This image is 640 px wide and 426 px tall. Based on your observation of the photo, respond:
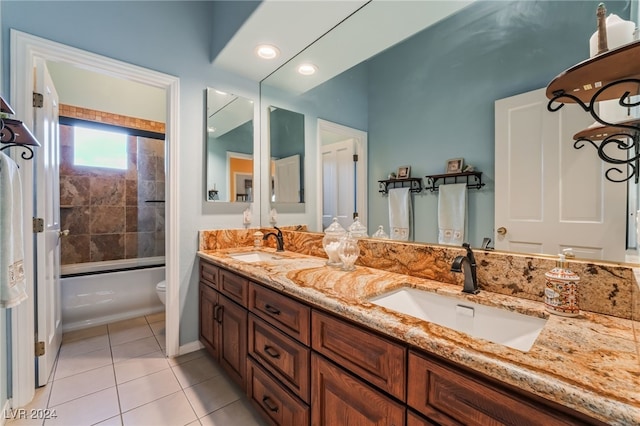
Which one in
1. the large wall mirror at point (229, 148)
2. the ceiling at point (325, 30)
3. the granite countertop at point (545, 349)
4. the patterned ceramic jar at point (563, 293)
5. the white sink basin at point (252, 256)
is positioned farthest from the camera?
the large wall mirror at point (229, 148)

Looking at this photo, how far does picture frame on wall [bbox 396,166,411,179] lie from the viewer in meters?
1.48

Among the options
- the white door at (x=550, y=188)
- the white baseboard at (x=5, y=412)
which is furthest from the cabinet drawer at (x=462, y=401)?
the white baseboard at (x=5, y=412)

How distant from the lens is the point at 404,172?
1.49 metres

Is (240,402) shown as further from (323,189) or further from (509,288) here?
(509,288)

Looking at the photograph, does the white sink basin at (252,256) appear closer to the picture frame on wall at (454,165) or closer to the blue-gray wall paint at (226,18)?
the picture frame on wall at (454,165)

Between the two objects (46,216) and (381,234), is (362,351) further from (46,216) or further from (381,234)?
(46,216)

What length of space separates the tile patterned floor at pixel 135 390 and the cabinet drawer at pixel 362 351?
87 cm

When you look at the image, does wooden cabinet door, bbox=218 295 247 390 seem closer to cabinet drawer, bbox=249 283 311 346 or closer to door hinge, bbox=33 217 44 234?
cabinet drawer, bbox=249 283 311 346

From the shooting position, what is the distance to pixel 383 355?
32.4 inches

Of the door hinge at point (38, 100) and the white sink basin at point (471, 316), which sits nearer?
the white sink basin at point (471, 316)

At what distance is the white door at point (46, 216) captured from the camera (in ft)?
5.55

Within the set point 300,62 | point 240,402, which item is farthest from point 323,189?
point 240,402

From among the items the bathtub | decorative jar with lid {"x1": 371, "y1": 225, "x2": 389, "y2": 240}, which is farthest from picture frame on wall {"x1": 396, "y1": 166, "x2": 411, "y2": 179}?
the bathtub

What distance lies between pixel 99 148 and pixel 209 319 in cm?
269
